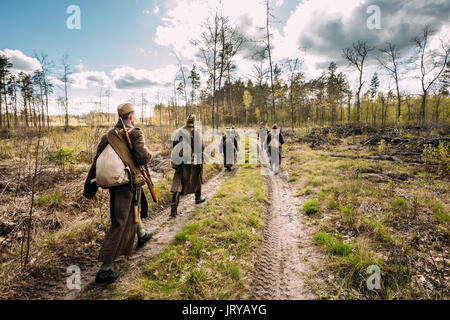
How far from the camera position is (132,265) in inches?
113

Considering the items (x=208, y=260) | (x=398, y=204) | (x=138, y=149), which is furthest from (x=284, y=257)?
(x=398, y=204)

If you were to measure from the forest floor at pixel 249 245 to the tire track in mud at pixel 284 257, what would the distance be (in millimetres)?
18

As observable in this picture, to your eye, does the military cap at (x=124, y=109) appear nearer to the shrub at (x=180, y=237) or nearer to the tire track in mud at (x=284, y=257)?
the shrub at (x=180, y=237)

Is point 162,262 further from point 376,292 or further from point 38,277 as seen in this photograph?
point 376,292

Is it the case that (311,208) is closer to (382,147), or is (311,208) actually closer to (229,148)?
(229,148)

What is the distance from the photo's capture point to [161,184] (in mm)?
6414

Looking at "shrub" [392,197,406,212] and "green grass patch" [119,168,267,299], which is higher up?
"shrub" [392,197,406,212]

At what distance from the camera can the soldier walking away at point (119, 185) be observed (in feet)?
8.17

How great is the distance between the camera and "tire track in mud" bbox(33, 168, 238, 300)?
2348 millimetres

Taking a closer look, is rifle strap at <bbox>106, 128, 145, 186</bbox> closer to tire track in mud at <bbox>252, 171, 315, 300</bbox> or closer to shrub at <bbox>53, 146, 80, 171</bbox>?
tire track in mud at <bbox>252, 171, 315, 300</bbox>

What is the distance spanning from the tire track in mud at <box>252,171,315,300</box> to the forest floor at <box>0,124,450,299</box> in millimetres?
18

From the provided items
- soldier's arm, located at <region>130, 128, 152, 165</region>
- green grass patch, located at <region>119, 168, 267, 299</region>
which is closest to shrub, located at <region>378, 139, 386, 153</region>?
green grass patch, located at <region>119, 168, 267, 299</region>

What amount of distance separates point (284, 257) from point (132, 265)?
2626 millimetres

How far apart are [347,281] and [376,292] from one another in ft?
1.05
